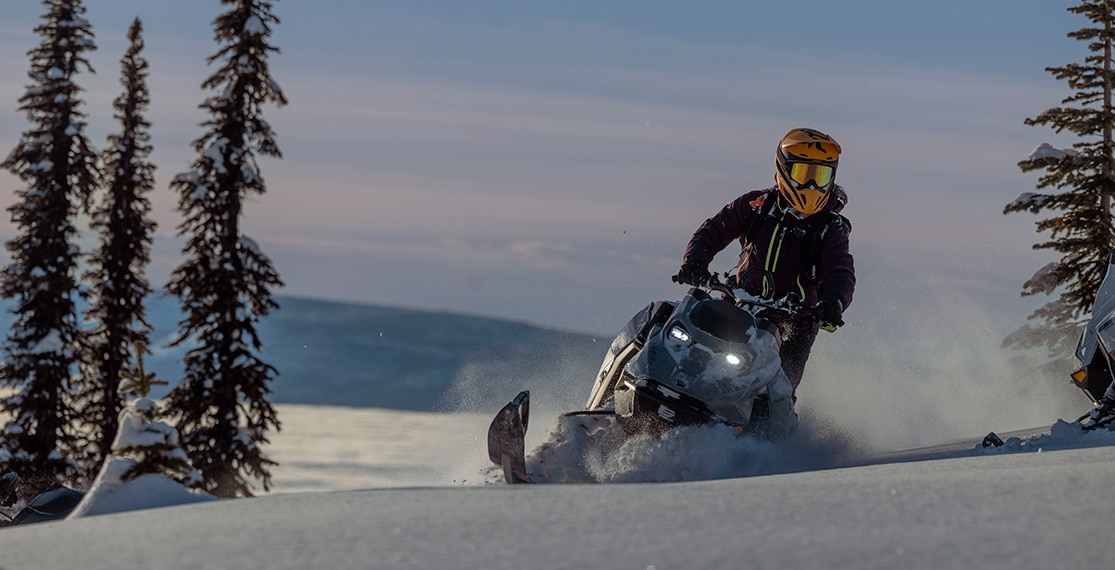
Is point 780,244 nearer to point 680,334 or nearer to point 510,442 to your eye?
point 680,334

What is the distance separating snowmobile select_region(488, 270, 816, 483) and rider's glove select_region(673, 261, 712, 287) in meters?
0.19

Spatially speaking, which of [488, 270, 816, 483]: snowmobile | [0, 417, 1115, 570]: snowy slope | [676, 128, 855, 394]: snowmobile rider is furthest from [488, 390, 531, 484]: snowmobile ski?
[0, 417, 1115, 570]: snowy slope

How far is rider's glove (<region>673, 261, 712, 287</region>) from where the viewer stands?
9.16m

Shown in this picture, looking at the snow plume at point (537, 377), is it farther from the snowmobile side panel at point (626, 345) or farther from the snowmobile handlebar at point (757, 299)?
the snowmobile handlebar at point (757, 299)

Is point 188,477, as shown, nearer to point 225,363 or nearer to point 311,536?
point 311,536

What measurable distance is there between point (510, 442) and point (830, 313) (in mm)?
2866

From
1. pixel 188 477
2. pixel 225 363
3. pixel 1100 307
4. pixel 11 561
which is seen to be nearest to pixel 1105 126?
pixel 1100 307

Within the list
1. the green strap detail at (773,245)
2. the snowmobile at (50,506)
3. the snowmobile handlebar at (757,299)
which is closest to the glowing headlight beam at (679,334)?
the snowmobile handlebar at (757,299)

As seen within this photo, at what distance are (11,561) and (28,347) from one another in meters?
29.1

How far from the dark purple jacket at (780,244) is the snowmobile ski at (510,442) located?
2.96m

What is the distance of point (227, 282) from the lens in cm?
2792

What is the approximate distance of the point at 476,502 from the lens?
4.68 metres

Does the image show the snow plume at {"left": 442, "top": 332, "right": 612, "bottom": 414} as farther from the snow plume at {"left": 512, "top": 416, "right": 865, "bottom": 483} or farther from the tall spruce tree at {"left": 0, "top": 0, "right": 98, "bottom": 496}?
the tall spruce tree at {"left": 0, "top": 0, "right": 98, "bottom": 496}

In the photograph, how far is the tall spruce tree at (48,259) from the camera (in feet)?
97.7
